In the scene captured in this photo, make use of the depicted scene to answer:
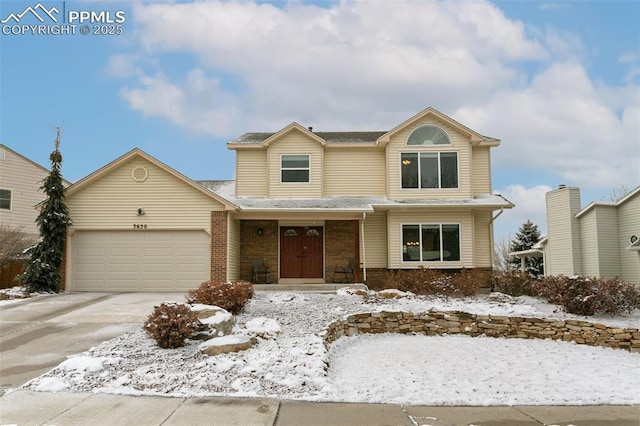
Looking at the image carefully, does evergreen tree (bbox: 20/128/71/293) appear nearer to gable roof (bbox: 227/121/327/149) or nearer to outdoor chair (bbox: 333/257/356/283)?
gable roof (bbox: 227/121/327/149)

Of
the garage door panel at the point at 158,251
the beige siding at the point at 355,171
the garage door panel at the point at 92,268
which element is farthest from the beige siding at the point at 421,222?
the garage door panel at the point at 92,268

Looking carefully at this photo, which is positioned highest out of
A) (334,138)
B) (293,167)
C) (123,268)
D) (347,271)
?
(334,138)

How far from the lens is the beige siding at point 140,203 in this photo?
15.8m

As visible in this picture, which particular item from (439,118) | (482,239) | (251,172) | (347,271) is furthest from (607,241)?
(251,172)

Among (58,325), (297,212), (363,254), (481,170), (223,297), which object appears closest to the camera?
(58,325)

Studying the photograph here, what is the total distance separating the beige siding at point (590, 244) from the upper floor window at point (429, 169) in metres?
7.74

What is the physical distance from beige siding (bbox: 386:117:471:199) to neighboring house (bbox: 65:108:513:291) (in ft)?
0.12

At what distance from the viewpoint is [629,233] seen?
2006cm

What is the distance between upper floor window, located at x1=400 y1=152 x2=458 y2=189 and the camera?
17.6m

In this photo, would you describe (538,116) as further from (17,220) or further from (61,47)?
(17,220)

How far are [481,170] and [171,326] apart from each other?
14.0m

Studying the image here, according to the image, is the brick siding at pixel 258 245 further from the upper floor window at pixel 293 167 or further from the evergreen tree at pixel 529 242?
the evergreen tree at pixel 529 242

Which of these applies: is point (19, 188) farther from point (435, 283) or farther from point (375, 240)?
point (435, 283)

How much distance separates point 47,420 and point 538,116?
1775 cm
